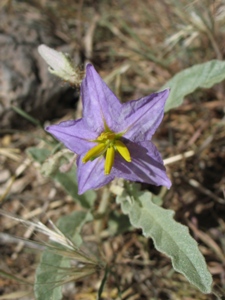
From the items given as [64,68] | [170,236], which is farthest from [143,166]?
[64,68]

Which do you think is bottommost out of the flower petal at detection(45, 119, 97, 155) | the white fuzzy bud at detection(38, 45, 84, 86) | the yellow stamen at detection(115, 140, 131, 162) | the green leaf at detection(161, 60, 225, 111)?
the green leaf at detection(161, 60, 225, 111)

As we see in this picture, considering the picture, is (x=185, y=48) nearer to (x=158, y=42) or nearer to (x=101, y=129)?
(x=158, y=42)

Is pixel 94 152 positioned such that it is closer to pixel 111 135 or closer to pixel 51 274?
pixel 111 135

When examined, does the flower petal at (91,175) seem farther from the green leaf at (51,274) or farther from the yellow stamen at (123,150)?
the green leaf at (51,274)

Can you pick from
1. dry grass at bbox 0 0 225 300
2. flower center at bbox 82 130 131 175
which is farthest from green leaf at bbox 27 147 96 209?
flower center at bbox 82 130 131 175

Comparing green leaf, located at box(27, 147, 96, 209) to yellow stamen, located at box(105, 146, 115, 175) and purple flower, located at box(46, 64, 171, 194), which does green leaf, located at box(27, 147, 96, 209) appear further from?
yellow stamen, located at box(105, 146, 115, 175)
